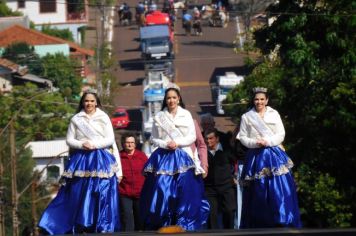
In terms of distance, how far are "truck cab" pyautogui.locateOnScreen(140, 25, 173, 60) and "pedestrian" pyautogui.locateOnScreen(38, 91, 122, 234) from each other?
5904 cm

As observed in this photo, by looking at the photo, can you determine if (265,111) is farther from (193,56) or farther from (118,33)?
(118,33)

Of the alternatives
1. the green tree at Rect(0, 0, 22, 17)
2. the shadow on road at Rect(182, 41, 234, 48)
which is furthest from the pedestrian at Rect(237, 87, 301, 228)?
the green tree at Rect(0, 0, 22, 17)

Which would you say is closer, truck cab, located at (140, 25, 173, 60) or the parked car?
the parked car

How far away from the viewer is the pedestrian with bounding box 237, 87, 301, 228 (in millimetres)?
13766

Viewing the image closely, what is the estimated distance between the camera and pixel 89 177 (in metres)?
13.9

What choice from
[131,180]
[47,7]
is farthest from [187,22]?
[131,180]

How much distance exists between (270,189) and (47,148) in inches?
1693

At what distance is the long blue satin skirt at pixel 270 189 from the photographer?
13742 millimetres

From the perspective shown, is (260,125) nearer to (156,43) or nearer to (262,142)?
(262,142)

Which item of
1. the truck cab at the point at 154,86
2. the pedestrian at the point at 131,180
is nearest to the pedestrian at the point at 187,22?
the truck cab at the point at 154,86

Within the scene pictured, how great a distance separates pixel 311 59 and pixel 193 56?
164ft

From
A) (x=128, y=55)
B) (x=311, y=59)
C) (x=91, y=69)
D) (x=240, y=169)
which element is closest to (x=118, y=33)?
(x=128, y=55)

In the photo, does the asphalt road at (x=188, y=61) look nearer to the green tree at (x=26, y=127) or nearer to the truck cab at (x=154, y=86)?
the truck cab at (x=154, y=86)

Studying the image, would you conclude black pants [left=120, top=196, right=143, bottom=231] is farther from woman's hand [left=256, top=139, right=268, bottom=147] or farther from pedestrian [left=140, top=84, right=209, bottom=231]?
woman's hand [left=256, top=139, right=268, bottom=147]
